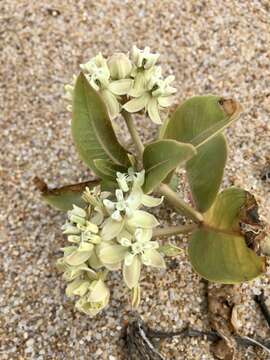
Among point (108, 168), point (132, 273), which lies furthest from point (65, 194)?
point (132, 273)

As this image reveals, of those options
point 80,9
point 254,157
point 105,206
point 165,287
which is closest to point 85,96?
point 105,206

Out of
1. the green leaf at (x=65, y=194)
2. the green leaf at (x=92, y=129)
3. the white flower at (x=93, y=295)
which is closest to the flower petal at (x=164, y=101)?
the green leaf at (x=92, y=129)

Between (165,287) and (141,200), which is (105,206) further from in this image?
(165,287)

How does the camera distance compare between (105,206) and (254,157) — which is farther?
(254,157)

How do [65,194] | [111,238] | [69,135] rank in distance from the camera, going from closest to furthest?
1. [111,238]
2. [65,194]
3. [69,135]

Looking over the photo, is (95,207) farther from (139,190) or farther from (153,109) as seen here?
(153,109)

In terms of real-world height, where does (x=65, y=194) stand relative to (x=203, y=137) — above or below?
below

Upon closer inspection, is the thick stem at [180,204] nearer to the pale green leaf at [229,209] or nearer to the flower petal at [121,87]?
the pale green leaf at [229,209]
